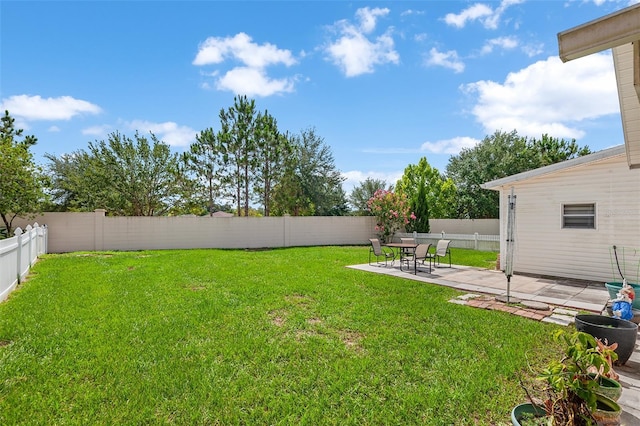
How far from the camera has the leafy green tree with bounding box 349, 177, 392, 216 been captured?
99.7ft

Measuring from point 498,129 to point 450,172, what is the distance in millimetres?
4854

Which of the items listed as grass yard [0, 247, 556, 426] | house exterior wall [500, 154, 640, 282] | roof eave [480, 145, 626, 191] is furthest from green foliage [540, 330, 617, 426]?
house exterior wall [500, 154, 640, 282]

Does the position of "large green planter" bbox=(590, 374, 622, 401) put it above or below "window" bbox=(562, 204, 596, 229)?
below

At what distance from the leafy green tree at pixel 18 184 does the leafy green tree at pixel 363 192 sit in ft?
73.9

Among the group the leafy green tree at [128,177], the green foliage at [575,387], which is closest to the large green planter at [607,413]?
the green foliage at [575,387]

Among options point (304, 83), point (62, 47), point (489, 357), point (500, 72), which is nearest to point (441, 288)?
point (489, 357)

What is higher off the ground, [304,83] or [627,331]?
[304,83]

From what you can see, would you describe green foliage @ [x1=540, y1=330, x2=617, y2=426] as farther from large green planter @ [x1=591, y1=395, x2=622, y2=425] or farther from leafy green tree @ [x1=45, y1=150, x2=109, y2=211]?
leafy green tree @ [x1=45, y1=150, x2=109, y2=211]

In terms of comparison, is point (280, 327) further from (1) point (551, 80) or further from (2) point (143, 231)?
(2) point (143, 231)

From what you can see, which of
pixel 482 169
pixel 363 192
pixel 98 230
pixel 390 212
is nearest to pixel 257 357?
pixel 98 230

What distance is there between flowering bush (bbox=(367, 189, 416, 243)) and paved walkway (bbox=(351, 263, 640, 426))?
8371 mm

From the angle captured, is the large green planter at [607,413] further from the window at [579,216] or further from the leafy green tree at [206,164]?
the leafy green tree at [206,164]

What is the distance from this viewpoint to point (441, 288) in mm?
6578

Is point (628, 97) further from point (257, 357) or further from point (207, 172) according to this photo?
point (207, 172)
